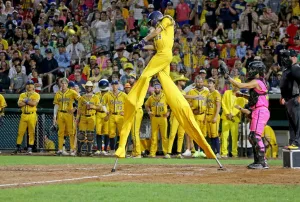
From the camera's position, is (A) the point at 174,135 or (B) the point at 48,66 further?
(B) the point at 48,66

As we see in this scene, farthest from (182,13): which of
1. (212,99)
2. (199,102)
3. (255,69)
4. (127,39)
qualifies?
(255,69)

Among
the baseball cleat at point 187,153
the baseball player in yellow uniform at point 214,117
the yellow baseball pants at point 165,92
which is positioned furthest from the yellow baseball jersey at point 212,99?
the yellow baseball pants at point 165,92

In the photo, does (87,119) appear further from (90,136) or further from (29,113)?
(29,113)

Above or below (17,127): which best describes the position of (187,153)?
below

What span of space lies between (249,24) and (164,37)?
1291 cm

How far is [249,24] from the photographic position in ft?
82.8

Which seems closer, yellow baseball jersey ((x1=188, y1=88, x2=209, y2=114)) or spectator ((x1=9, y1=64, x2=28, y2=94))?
yellow baseball jersey ((x1=188, y1=88, x2=209, y2=114))

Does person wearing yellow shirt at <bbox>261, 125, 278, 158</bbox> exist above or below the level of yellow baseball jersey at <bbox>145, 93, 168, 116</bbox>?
below

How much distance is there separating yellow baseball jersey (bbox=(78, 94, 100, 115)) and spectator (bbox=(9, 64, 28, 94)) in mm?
3569

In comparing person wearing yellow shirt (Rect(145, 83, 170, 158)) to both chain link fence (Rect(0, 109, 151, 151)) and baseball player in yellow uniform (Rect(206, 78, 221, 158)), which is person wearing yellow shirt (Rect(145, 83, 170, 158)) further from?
chain link fence (Rect(0, 109, 151, 151))

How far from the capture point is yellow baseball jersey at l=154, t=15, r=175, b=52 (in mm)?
12688

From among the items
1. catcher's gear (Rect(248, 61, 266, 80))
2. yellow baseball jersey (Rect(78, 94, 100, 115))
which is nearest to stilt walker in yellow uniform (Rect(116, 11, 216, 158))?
catcher's gear (Rect(248, 61, 266, 80))

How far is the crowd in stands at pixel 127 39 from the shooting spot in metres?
23.6

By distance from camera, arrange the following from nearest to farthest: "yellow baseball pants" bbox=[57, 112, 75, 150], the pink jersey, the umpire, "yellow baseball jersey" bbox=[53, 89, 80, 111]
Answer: the pink jersey, the umpire, "yellow baseball jersey" bbox=[53, 89, 80, 111], "yellow baseball pants" bbox=[57, 112, 75, 150]
